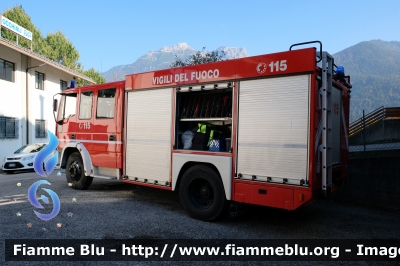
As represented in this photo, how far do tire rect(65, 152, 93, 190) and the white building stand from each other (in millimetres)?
10147

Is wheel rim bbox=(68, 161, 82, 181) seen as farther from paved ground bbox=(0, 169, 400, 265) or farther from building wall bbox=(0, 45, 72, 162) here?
building wall bbox=(0, 45, 72, 162)

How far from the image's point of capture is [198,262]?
11.9ft

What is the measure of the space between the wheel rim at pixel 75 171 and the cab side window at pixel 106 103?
156 centimetres

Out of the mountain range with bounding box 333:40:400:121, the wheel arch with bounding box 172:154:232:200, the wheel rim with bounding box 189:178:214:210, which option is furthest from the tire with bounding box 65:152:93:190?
the mountain range with bounding box 333:40:400:121

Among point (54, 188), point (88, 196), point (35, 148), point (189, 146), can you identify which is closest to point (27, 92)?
point (35, 148)

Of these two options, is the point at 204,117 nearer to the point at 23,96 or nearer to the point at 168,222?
the point at 168,222

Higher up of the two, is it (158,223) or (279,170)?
(279,170)

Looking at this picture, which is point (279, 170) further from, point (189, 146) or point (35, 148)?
point (35, 148)

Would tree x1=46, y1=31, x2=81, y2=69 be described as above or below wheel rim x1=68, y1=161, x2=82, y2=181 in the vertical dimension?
above

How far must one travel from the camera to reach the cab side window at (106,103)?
6.79m

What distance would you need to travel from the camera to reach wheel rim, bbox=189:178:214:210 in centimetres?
526

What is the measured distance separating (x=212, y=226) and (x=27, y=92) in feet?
54.9

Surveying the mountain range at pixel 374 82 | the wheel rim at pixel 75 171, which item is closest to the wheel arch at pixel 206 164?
the wheel rim at pixel 75 171

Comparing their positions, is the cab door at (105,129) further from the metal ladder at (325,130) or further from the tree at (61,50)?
the tree at (61,50)
